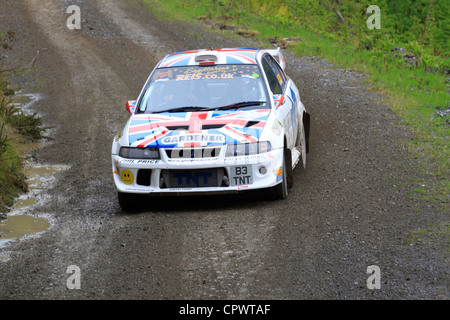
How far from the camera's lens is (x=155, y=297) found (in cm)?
533

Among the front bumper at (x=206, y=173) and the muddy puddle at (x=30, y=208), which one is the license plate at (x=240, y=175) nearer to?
the front bumper at (x=206, y=173)

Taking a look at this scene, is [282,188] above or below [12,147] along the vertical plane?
above

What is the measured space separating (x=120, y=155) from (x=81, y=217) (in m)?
0.92

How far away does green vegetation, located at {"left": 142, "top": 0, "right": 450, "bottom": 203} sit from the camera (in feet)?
36.7

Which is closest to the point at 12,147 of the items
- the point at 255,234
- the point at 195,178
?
the point at 195,178

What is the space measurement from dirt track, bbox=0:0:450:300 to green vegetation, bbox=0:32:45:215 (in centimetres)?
44

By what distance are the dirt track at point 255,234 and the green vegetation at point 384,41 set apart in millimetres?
472

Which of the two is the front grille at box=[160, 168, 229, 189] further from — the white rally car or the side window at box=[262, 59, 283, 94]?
the side window at box=[262, 59, 283, 94]

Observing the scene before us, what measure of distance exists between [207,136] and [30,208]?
9.12ft

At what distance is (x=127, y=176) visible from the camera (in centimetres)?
771

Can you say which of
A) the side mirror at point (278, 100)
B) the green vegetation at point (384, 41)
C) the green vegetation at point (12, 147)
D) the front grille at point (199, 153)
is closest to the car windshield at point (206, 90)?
the side mirror at point (278, 100)

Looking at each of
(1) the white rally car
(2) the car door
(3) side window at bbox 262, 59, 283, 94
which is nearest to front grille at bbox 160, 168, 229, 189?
(1) the white rally car

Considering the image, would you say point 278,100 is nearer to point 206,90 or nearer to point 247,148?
point 206,90

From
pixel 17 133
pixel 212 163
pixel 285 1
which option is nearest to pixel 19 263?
pixel 212 163
